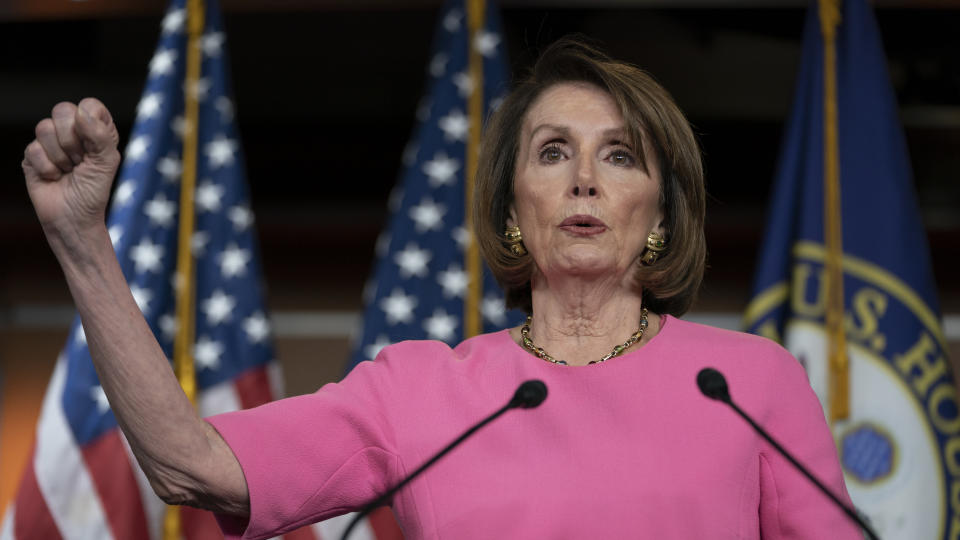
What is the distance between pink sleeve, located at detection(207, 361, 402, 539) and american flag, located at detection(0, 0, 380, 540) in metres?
1.25

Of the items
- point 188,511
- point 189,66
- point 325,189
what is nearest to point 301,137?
point 325,189

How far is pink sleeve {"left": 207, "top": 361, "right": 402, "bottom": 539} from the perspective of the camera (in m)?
1.21

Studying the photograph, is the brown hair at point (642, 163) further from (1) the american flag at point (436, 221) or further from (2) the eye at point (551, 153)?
(1) the american flag at point (436, 221)

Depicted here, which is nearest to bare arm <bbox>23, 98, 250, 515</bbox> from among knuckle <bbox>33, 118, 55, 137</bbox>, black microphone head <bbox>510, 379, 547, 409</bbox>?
knuckle <bbox>33, 118, 55, 137</bbox>

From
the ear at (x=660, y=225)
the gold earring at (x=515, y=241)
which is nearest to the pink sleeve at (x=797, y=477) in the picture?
the ear at (x=660, y=225)

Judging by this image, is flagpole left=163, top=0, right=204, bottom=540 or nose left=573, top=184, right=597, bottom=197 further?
flagpole left=163, top=0, right=204, bottom=540

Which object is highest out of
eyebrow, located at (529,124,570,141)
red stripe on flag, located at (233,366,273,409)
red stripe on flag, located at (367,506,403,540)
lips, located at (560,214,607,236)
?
eyebrow, located at (529,124,570,141)

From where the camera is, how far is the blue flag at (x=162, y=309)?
245 centimetres

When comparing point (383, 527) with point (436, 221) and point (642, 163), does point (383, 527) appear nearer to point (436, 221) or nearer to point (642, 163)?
point (436, 221)

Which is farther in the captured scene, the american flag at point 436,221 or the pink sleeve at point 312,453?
the american flag at point 436,221

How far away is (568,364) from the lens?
139 centimetres

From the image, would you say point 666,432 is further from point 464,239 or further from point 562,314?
point 464,239

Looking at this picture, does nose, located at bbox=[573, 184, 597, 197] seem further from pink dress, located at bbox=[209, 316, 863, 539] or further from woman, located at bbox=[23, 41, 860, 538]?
pink dress, located at bbox=[209, 316, 863, 539]

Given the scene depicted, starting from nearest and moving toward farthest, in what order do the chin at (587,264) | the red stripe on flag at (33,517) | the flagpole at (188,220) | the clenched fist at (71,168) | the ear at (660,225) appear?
the clenched fist at (71,168)
the chin at (587,264)
the ear at (660,225)
the red stripe on flag at (33,517)
the flagpole at (188,220)
